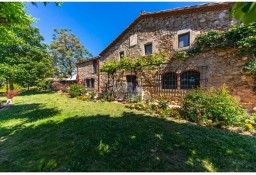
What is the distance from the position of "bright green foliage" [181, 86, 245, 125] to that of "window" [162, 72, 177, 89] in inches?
112

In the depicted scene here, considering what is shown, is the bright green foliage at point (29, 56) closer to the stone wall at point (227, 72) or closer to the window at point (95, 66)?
the window at point (95, 66)

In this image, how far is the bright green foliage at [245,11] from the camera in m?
1.14

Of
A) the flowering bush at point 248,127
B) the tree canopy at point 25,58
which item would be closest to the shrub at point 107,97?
the flowering bush at point 248,127

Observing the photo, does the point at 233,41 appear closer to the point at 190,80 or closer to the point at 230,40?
the point at 230,40

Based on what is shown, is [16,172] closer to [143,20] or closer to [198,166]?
[198,166]

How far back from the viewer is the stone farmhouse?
7.12 m

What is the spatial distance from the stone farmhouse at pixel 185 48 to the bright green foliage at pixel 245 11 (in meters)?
7.40

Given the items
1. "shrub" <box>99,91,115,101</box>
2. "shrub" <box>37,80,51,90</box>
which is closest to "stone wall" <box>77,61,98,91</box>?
"shrub" <box>99,91,115,101</box>

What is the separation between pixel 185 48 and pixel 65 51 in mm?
32689

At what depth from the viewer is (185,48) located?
29.5 feet

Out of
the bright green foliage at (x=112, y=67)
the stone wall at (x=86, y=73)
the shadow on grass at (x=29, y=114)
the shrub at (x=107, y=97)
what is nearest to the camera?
the shadow on grass at (x=29, y=114)

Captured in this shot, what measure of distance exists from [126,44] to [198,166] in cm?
1167

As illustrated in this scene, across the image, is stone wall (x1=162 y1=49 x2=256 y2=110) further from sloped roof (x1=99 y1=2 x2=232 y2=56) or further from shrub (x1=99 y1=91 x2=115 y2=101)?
shrub (x1=99 y1=91 x2=115 y2=101)

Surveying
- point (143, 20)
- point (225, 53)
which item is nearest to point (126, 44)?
point (143, 20)
